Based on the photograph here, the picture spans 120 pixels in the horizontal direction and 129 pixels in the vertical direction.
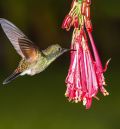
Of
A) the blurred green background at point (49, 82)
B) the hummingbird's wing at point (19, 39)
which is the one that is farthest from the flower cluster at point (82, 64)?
the blurred green background at point (49, 82)

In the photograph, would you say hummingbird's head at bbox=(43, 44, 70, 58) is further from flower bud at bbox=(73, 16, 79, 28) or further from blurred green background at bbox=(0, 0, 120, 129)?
blurred green background at bbox=(0, 0, 120, 129)

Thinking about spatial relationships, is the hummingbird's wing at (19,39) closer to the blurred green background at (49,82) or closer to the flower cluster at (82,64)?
the flower cluster at (82,64)

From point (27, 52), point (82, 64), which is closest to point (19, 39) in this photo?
point (27, 52)

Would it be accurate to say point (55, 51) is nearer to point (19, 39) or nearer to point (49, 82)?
point (19, 39)

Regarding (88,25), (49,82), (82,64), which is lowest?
(49,82)

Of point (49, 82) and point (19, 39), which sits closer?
point (19, 39)

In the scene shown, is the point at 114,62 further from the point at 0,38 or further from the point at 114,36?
the point at 0,38

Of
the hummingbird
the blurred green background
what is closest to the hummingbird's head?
the hummingbird
